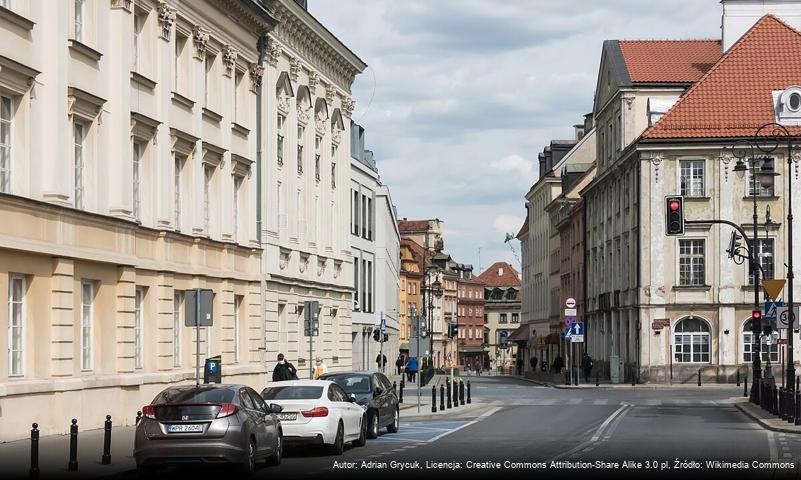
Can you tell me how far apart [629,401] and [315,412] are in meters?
29.3

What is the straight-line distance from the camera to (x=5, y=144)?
28.2 metres

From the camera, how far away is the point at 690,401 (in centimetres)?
5297

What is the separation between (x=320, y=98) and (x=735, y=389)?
75.3 ft

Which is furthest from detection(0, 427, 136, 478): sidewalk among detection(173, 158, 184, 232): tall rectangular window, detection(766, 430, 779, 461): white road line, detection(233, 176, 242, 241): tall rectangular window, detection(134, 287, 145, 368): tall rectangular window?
detection(233, 176, 242, 241): tall rectangular window

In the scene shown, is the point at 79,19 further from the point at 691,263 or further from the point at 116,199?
the point at 691,263

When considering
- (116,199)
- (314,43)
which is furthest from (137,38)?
(314,43)

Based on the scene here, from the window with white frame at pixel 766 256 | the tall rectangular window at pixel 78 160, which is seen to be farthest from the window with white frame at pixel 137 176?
the window with white frame at pixel 766 256

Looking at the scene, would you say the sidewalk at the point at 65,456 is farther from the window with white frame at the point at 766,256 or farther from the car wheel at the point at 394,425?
the window with white frame at the point at 766,256

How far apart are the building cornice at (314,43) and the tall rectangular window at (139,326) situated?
1573cm

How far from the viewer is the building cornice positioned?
50438 millimetres

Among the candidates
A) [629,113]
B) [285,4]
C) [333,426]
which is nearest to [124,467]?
[333,426]

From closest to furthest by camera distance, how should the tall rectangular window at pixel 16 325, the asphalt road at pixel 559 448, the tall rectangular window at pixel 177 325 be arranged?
the asphalt road at pixel 559 448
the tall rectangular window at pixel 16 325
the tall rectangular window at pixel 177 325

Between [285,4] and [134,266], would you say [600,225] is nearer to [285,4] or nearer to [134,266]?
[285,4]

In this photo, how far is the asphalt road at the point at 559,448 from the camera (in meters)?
21.1
